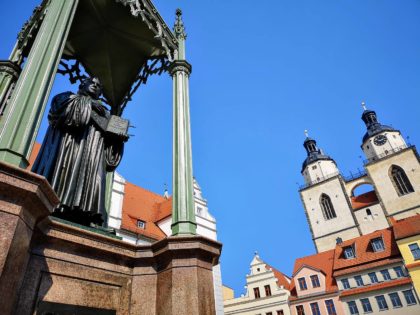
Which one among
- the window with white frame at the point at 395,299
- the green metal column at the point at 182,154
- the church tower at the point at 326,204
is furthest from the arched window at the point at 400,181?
the green metal column at the point at 182,154

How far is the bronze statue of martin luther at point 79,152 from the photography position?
3447 millimetres

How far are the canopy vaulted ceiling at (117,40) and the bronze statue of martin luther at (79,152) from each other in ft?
5.24

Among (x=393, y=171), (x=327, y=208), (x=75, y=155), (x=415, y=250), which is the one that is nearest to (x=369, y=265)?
(x=415, y=250)

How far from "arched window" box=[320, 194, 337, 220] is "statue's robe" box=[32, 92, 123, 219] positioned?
47451 millimetres

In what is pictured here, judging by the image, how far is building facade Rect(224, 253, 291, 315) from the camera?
2628 cm

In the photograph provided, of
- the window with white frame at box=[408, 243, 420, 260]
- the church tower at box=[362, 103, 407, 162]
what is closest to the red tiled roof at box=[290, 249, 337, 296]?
the window with white frame at box=[408, 243, 420, 260]

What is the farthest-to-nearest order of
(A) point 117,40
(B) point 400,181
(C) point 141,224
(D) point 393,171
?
(D) point 393,171 → (B) point 400,181 → (C) point 141,224 → (A) point 117,40

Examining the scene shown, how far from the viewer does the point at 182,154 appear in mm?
3885

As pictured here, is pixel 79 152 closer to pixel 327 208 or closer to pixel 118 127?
pixel 118 127

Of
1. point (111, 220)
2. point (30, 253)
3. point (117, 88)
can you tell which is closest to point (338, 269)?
point (111, 220)

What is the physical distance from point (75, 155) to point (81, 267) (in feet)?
4.68

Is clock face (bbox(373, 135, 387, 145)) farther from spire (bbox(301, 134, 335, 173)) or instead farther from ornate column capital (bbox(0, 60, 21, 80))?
ornate column capital (bbox(0, 60, 21, 80))

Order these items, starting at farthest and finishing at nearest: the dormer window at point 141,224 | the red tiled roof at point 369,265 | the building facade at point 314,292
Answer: the building facade at point 314,292, the red tiled roof at point 369,265, the dormer window at point 141,224

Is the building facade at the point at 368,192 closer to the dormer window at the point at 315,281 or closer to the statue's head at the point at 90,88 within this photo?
the dormer window at the point at 315,281
